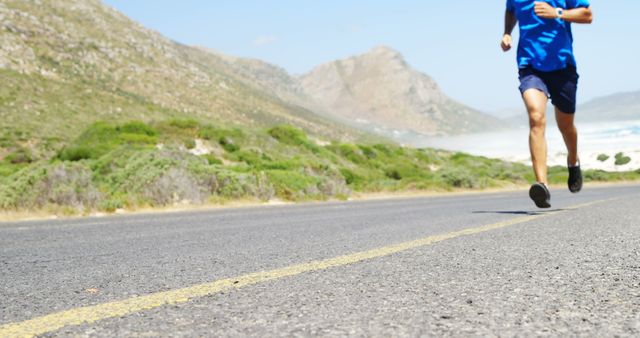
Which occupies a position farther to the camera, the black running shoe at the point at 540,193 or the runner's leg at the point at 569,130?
the runner's leg at the point at 569,130

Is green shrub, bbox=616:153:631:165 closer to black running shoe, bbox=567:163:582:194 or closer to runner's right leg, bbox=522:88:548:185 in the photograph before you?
black running shoe, bbox=567:163:582:194

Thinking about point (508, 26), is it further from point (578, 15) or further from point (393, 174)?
point (393, 174)

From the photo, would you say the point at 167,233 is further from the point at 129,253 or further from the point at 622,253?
the point at 622,253

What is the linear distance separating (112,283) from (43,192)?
468 inches

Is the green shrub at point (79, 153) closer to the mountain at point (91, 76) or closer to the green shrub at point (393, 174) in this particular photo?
the green shrub at point (393, 174)

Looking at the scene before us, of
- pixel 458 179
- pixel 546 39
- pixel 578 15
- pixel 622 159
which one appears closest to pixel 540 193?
pixel 546 39

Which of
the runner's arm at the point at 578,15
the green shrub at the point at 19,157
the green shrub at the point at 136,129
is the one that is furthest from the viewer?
the green shrub at the point at 19,157

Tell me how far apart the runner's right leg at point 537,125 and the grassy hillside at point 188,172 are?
9161 millimetres

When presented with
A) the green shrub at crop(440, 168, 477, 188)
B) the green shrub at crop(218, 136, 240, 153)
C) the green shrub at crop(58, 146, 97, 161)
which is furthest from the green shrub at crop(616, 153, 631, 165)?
the green shrub at crop(58, 146, 97, 161)

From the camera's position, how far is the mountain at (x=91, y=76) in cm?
5664

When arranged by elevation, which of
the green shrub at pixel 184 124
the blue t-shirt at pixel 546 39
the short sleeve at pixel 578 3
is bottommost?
the blue t-shirt at pixel 546 39

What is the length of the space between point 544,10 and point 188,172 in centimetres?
1237

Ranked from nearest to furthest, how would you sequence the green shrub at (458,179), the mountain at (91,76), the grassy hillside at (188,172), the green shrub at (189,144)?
the grassy hillside at (188,172) → the green shrub at (189,144) → the green shrub at (458,179) → the mountain at (91,76)

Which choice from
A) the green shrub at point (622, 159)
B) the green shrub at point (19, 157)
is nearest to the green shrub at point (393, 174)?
the green shrub at point (19, 157)
